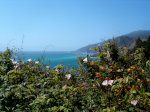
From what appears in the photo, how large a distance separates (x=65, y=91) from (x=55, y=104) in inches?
9.0

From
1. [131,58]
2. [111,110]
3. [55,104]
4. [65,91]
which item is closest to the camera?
[111,110]

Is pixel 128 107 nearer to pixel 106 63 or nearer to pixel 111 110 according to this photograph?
pixel 111 110

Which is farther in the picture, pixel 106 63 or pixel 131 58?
pixel 131 58

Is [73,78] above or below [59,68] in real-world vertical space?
below

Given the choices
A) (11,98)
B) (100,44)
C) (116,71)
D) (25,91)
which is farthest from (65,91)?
(100,44)

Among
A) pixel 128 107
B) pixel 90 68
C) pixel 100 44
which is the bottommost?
pixel 128 107

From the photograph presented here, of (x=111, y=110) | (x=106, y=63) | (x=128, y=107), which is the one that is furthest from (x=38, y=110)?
(x=106, y=63)

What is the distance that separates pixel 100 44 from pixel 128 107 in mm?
1929

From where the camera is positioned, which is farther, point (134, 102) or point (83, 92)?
point (83, 92)

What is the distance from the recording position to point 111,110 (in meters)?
1.72

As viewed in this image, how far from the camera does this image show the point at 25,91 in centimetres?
221

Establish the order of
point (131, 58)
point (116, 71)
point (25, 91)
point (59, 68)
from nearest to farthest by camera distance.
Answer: point (25, 91)
point (116, 71)
point (59, 68)
point (131, 58)

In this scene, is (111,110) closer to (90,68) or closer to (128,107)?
(128,107)

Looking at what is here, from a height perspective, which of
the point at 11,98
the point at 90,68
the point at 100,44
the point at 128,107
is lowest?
the point at 128,107
